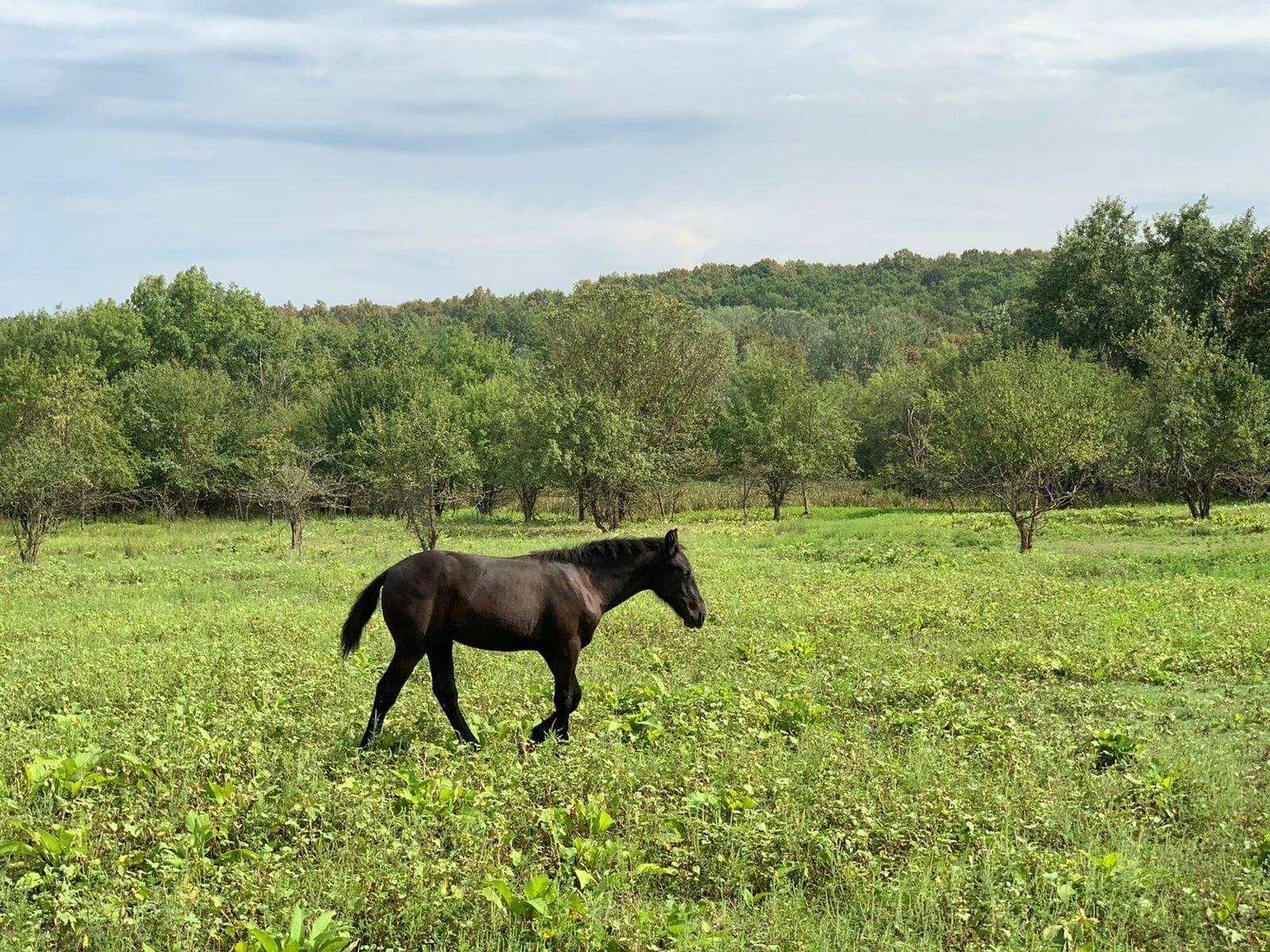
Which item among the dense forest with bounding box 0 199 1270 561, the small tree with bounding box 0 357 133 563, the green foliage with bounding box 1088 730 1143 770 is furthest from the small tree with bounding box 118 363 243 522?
the green foliage with bounding box 1088 730 1143 770

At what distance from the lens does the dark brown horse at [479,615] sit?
362 inches

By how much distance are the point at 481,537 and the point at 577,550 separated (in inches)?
1244

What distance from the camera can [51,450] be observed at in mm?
32531

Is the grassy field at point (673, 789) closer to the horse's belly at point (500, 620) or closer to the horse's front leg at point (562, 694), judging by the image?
the horse's front leg at point (562, 694)

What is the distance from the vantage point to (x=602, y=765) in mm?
8062

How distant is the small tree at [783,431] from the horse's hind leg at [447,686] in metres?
43.5

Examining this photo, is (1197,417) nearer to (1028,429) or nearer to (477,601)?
(1028,429)

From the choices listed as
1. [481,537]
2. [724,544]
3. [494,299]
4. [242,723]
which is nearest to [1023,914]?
[242,723]

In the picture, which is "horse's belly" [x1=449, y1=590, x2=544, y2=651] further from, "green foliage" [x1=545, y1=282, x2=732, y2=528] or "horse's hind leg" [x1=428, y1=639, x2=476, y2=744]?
"green foliage" [x1=545, y1=282, x2=732, y2=528]

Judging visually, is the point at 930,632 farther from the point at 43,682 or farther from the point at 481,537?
the point at 481,537

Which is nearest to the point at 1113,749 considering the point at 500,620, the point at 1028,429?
the point at 500,620

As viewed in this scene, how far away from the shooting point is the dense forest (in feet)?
122

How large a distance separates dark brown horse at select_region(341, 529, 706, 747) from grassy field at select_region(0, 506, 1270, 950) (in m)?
0.48

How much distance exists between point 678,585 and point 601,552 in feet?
3.29
